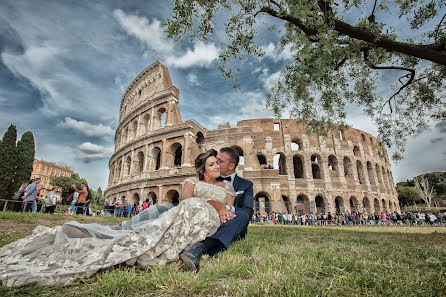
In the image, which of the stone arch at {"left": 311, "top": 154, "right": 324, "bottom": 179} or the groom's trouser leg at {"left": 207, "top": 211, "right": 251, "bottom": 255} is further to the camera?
the stone arch at {"left": 311, "top": 154, "right": 324, "bottom": 179}

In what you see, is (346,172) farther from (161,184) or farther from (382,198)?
(161,184)

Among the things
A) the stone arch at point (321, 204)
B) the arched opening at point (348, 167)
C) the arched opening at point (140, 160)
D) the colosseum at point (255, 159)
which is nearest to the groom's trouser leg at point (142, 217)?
the colosseum at point (255, 159)

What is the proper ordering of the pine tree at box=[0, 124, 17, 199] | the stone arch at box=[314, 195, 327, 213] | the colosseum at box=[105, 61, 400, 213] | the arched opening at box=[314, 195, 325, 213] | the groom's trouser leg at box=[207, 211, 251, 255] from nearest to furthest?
the groom's trouser leg at box=[207, 211, 251, 255] < the colosseum at box=[105, 61, 400, 213] < the pine tree at box=[0, 124, 17, 199] < the stone arch at box=[314, 195, 327, 213] < the arched opening at box=[314, 195, 325, 213]

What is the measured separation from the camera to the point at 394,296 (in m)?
1.30

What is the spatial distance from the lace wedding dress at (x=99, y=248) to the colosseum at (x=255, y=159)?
15.3 metres

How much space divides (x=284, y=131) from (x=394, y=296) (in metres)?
23.5

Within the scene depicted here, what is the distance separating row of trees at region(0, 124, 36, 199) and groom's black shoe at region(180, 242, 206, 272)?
2615cm

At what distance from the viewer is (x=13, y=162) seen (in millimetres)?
21609

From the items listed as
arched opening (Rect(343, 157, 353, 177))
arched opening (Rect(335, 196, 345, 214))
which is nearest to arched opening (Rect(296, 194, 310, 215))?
arched opening (Rect(335, 196, 345, 214))

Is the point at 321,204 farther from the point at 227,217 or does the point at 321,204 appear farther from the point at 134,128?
the point at 227,217

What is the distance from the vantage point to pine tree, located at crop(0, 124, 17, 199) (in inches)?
776

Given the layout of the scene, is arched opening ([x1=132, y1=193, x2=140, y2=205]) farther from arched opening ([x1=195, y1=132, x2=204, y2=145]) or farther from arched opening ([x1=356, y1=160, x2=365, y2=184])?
arched opening ([x1=356, y1=160, x2=365, y2=184])

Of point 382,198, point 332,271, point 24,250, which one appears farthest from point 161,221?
point 382,198

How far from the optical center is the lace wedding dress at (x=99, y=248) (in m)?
1.46
